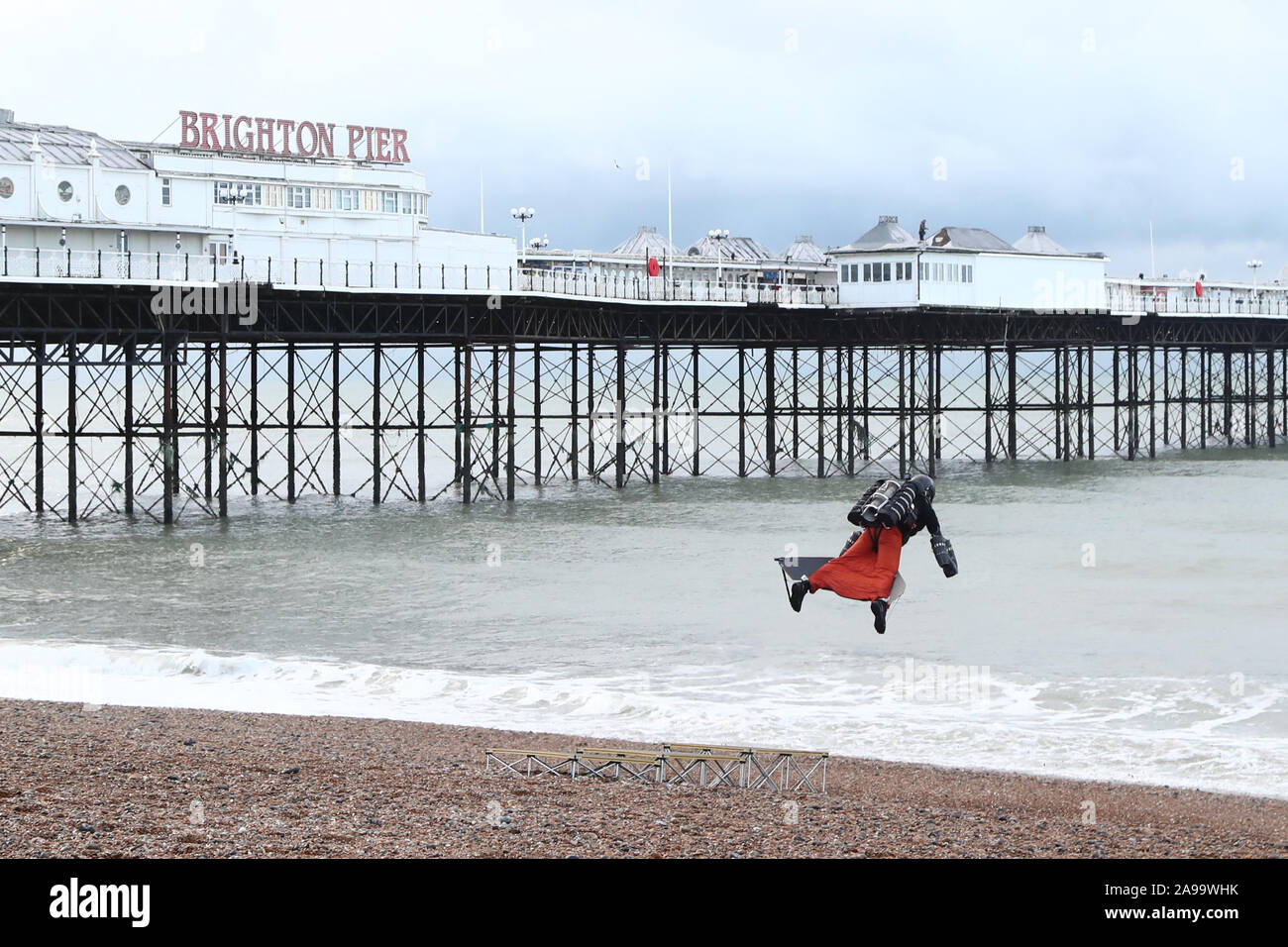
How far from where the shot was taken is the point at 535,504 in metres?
54.2

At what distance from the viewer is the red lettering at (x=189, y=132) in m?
49.6

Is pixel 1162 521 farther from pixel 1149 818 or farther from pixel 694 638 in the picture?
pixel 1149 818

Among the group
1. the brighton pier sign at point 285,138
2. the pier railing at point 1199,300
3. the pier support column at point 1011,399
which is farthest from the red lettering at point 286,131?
the pier railing at point 1199,300

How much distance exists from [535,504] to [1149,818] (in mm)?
38493

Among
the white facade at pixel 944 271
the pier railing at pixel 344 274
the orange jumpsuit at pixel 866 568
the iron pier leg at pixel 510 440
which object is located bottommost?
the orange jumpsuit at pixel 866 568

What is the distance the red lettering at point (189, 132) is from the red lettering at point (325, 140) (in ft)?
12.8

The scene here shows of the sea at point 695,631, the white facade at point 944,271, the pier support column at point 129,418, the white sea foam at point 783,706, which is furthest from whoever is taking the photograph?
the white facade at point 944,271

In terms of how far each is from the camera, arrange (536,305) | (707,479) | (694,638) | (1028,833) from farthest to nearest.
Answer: (707,479), (536,305), (694,638), (1028,833)

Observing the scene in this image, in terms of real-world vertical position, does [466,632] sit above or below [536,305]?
below

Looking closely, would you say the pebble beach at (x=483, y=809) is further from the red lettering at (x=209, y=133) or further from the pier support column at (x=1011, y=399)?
the pier support column at (x=1011, y=399)

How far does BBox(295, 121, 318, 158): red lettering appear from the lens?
51625mm

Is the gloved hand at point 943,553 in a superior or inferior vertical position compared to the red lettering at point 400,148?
inferior

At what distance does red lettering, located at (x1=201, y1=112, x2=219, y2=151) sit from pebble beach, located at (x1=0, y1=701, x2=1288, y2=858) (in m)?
33.4
